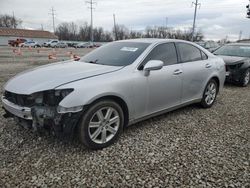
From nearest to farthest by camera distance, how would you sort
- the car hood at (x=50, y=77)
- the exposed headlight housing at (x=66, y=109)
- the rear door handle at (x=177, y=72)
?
the exposed headlight housing at (x=66, y=109) < the car hood at (x=50, y=77) < the rear door handle at (x=177, y=72)

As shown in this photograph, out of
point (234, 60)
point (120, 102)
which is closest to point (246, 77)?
point (234, 60)

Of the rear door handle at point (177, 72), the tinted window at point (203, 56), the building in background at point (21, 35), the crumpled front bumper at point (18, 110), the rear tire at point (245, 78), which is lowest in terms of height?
the rear tire at point (245, 78)

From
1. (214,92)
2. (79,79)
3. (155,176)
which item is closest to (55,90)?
(79,79)

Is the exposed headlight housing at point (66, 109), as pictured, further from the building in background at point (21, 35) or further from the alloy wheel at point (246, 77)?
the building in background at point (21, 35)

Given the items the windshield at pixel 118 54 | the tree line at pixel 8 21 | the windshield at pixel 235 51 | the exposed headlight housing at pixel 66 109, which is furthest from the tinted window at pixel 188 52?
the tree line at pixel 8 21

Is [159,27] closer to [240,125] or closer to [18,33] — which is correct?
[18,33]

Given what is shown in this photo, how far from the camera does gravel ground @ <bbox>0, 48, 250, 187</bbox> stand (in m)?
2.55

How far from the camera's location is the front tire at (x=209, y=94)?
196 inches

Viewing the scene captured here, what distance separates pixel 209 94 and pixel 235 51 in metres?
4.28

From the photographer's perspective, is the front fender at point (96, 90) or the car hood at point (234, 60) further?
the car hood at point (234, 60)

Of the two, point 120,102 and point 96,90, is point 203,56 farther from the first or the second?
point 96,90

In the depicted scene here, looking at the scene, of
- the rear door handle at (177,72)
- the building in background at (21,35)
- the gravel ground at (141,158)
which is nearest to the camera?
the gravel ground at (141,158)

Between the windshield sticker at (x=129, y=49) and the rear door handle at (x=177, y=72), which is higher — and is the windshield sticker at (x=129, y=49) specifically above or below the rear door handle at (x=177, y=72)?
above

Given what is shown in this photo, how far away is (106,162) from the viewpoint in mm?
2883
